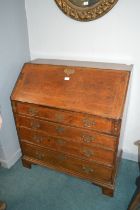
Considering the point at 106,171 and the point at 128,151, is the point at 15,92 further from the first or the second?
the point at 128,151

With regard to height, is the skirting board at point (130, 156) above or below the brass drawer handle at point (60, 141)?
below

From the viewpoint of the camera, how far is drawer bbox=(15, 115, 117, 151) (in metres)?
1.71

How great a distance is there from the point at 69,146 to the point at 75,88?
0.59 m

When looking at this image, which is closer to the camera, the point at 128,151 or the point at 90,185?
the point at 90,185

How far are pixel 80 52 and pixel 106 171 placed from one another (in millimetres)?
1297

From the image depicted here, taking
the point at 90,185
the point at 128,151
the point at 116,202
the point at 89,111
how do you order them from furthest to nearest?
the point at 128,151
the point at 90,185
the point at 116,202
the point at 89,111

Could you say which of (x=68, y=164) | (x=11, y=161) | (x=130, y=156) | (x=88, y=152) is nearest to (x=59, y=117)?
(x=88, y=152)

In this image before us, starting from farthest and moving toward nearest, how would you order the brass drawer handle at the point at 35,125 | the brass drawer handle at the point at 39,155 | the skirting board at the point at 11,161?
the skirting board at the point at 11,161, the brass drawer handle at the point at 39,155, the brass drawer handle at the point at 35,125

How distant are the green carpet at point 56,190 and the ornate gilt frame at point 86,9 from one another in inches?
69.0

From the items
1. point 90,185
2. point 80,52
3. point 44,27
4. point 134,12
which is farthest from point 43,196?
point 134,12

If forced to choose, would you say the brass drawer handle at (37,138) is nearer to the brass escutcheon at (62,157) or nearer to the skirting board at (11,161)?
the brass escutcheon at (62,157)

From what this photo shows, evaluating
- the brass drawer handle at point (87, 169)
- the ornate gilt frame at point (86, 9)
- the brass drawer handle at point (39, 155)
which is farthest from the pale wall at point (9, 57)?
the brass drawer handle at point (87, 169)

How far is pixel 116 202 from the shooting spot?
1923 mm

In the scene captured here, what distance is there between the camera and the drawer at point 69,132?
1.71 m
